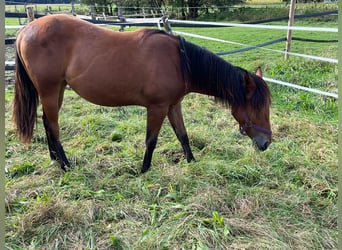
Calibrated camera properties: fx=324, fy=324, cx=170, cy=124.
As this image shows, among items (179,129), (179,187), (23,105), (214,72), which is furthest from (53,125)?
(214,72)

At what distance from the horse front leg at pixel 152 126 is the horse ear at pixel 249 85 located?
71cm

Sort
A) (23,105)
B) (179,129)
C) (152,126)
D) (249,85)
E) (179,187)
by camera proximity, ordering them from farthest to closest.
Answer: (179,129) → (23,105) → (152,126) → (249,85) → (179,187)

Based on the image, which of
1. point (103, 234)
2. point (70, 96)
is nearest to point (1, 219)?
point (103, 234)

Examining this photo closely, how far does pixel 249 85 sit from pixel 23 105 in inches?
80.6

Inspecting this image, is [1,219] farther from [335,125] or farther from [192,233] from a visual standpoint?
[335,125]

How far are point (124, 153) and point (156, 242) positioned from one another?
1.39 m

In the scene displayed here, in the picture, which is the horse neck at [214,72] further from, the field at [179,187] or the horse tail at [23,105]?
the horse tail at [23,105]

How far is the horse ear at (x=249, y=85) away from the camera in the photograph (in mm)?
2680

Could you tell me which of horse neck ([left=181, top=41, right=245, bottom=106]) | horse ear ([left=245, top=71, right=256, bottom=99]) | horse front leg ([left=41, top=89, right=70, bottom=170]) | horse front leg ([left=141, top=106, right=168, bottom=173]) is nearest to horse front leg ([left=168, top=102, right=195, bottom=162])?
horse front leg ([left=141, top=106, right=168, bottom=173])

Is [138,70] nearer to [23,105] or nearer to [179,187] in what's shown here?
[179,187]

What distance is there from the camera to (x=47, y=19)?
2828mm

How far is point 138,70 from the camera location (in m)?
2.73

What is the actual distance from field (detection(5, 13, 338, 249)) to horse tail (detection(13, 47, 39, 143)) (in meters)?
0.29

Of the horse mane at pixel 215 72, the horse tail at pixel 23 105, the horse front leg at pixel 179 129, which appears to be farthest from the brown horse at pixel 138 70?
the horse front leg at pixel 179 129
